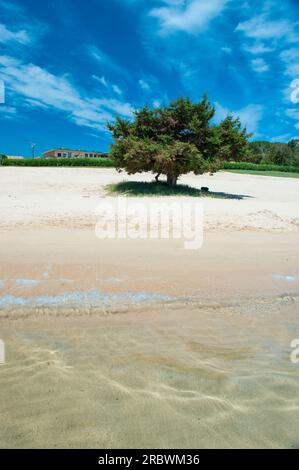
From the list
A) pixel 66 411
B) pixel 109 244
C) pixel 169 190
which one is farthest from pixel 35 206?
pixel 66 411

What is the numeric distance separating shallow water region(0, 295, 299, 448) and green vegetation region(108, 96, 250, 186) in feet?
54.3

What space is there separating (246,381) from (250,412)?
0.42 meters

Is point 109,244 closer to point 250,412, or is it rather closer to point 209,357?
point 209,357

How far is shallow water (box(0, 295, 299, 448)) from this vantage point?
7.07 ft

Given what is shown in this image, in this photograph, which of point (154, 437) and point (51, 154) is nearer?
point (154, 437)

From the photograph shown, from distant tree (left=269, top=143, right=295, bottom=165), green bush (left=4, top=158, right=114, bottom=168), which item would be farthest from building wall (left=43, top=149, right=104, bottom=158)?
green bush (left=4, top=158, right=114, bottom=168)

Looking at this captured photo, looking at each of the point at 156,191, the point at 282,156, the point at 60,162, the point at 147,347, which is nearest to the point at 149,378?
the point at 147,347

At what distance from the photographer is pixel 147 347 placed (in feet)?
11.1

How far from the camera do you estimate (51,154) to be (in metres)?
110

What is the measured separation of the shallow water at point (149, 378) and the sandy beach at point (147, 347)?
0.01 metres

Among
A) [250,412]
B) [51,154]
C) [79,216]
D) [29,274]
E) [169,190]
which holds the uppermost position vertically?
[51,154]

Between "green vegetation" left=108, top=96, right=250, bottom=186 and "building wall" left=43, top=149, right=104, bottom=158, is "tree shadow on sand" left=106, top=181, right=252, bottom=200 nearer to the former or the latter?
"green vegetation" left=108, top=96, right=250, bottom=186

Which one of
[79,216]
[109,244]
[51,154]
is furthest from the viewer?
[51,154]

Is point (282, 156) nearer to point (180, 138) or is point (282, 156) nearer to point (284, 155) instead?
point (284, 155)
